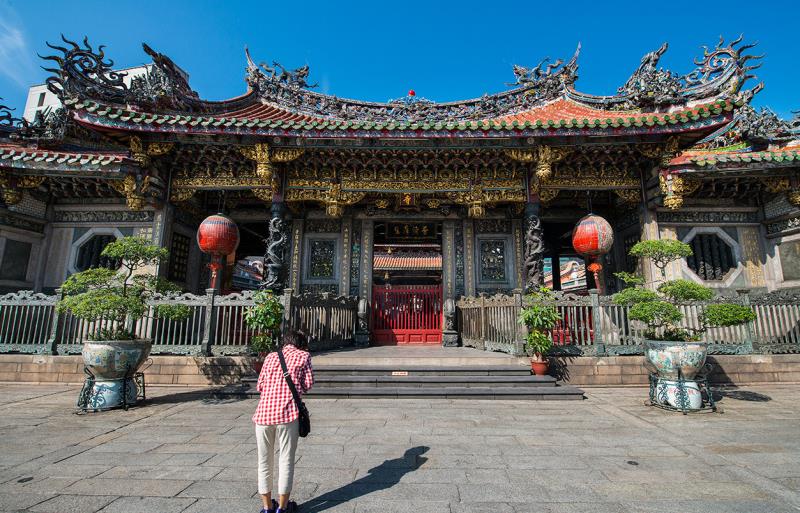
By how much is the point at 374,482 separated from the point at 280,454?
38.5 inches

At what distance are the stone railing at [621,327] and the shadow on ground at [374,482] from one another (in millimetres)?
4337

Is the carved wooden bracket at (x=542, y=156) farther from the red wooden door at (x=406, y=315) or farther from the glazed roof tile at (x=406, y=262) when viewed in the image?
the glazed roof tile at (x=406, y=262)

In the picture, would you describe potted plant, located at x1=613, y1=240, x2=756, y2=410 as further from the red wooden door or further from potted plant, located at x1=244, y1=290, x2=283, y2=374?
potted plant, located at x1=244, y1=290, x2=283, y2=374

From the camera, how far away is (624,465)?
Answer: 3.53 m

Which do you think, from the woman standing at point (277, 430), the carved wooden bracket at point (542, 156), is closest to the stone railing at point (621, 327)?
the carved wooden bracket at point (542, 156)

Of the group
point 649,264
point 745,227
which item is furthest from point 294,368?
point 745,227

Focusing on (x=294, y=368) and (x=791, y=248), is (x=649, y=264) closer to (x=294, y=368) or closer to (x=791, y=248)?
(x=791, y=248)

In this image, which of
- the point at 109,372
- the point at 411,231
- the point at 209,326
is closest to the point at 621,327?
the point at 411,231

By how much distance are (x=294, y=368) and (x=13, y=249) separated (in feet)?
35.2

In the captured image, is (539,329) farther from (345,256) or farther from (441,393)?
(345,256)

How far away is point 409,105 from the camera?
11.7 meters

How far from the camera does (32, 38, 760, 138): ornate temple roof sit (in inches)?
311

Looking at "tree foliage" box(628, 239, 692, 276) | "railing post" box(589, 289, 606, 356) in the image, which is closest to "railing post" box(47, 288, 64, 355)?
"railing post" box(589, 289, 606, 356)

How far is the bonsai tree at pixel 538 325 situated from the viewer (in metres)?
6.85
